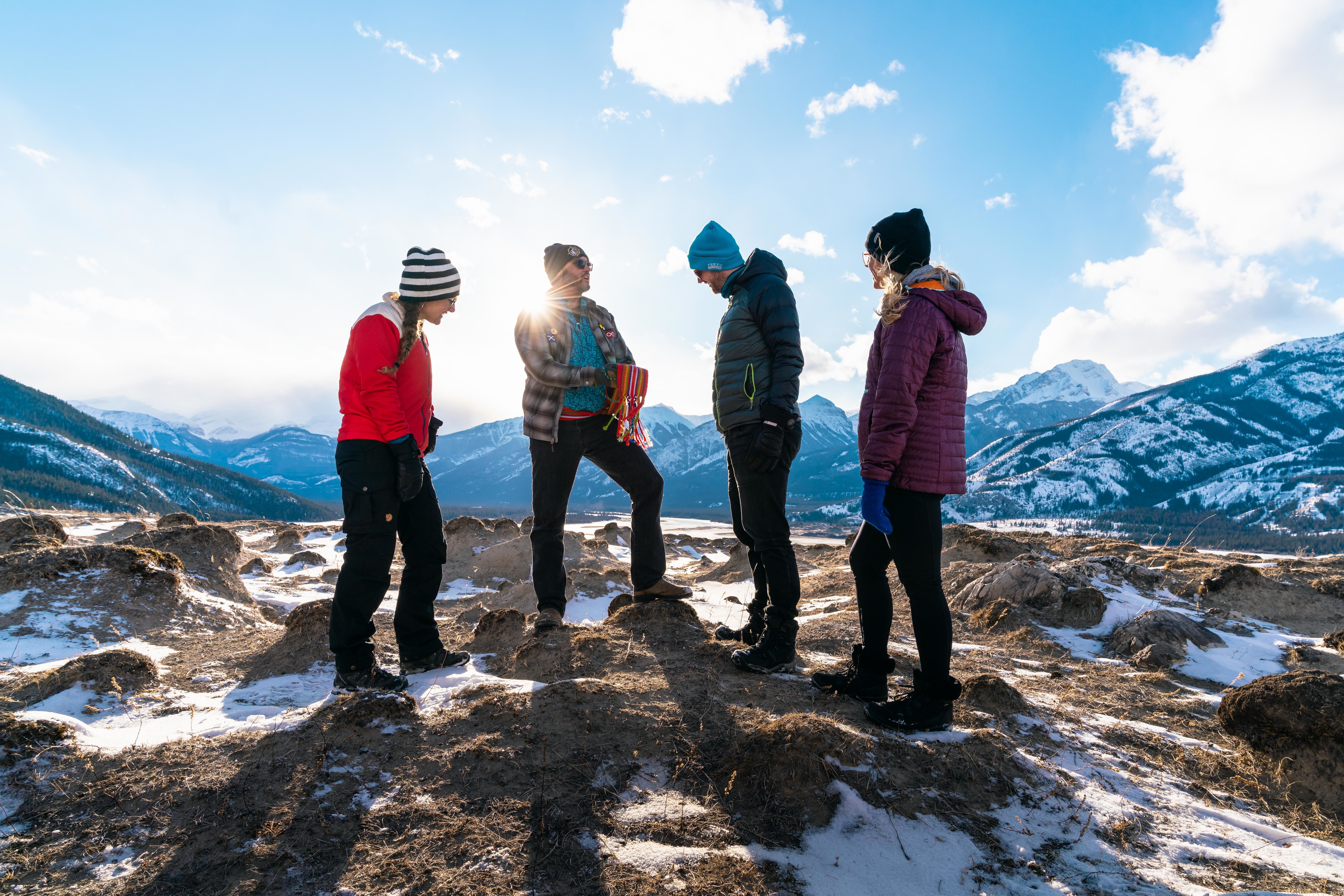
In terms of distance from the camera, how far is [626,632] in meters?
4.72

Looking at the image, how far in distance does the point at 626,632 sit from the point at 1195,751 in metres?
3.69

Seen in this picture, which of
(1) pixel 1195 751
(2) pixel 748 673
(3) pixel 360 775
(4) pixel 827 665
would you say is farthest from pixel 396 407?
(1) pixel 1195 751

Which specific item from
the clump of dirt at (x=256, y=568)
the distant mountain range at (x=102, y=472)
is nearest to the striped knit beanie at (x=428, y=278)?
the clump of dirt at (x=256, y=568)

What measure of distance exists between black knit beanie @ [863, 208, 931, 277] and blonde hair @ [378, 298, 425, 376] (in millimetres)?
3322

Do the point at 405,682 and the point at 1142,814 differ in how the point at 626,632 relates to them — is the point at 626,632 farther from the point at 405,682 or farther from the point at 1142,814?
the point at 1142,814

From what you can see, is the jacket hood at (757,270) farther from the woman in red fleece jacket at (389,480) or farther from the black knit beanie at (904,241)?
the woman in red fleece jacket at (389,480)

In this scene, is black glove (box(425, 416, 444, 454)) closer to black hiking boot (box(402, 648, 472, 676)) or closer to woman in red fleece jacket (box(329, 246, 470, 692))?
woman in red fleece jacket (box(329, 246, 470, 692))

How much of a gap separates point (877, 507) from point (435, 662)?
330 centimetres

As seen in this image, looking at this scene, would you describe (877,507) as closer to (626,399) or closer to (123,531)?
(626,399)

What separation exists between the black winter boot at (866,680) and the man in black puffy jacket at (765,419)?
485 millimetres

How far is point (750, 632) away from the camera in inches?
186

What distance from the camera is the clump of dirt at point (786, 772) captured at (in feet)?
7.86

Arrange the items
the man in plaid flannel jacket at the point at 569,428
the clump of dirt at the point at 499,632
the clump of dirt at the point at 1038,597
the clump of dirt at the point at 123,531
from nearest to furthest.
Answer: the clump of dirt at the point at 499,632 → the man in plaid flannel jacket at the point at 569,428 → the clump of dirt at the point at 1038,597 → the clump of dirt at the point at 123,531

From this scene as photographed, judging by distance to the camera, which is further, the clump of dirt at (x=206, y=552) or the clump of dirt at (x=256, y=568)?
the clump of dirt at (x=256, y=568)
